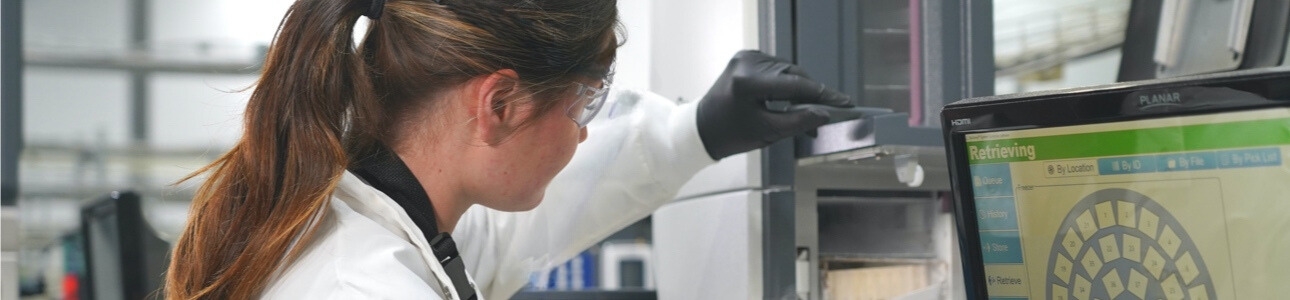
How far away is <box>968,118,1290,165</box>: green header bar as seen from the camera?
28.9 inches

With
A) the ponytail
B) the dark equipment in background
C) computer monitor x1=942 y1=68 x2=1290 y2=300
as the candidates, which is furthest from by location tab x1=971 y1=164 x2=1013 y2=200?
the dark equipment in background

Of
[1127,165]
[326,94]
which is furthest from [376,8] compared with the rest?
[1127,165]

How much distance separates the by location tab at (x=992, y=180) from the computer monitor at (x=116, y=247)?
160cm

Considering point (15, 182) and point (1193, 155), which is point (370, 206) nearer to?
point (1193, 155)

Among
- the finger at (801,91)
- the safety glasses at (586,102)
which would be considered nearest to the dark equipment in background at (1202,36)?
the finger at (801,91)

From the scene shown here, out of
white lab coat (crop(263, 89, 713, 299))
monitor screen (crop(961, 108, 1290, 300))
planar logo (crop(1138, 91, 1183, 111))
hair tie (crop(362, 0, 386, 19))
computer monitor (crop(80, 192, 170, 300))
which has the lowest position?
computer monitor (crop(80, 192, 170, 300))

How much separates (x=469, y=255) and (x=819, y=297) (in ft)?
1.64

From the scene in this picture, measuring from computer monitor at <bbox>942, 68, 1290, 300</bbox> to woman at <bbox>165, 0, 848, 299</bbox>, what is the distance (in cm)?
43

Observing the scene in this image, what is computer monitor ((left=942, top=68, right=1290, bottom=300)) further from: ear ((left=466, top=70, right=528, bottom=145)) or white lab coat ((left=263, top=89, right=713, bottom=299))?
white lab coat ((left=263, top=89, right=713, bottom=299))

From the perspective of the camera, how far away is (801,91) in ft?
4.49

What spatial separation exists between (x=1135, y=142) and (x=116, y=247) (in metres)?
1.80

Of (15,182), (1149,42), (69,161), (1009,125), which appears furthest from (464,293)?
(69,161)

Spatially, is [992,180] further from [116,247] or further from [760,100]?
[116,247]

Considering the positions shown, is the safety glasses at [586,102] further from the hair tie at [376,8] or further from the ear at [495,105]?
the hair tie at [376,8]
